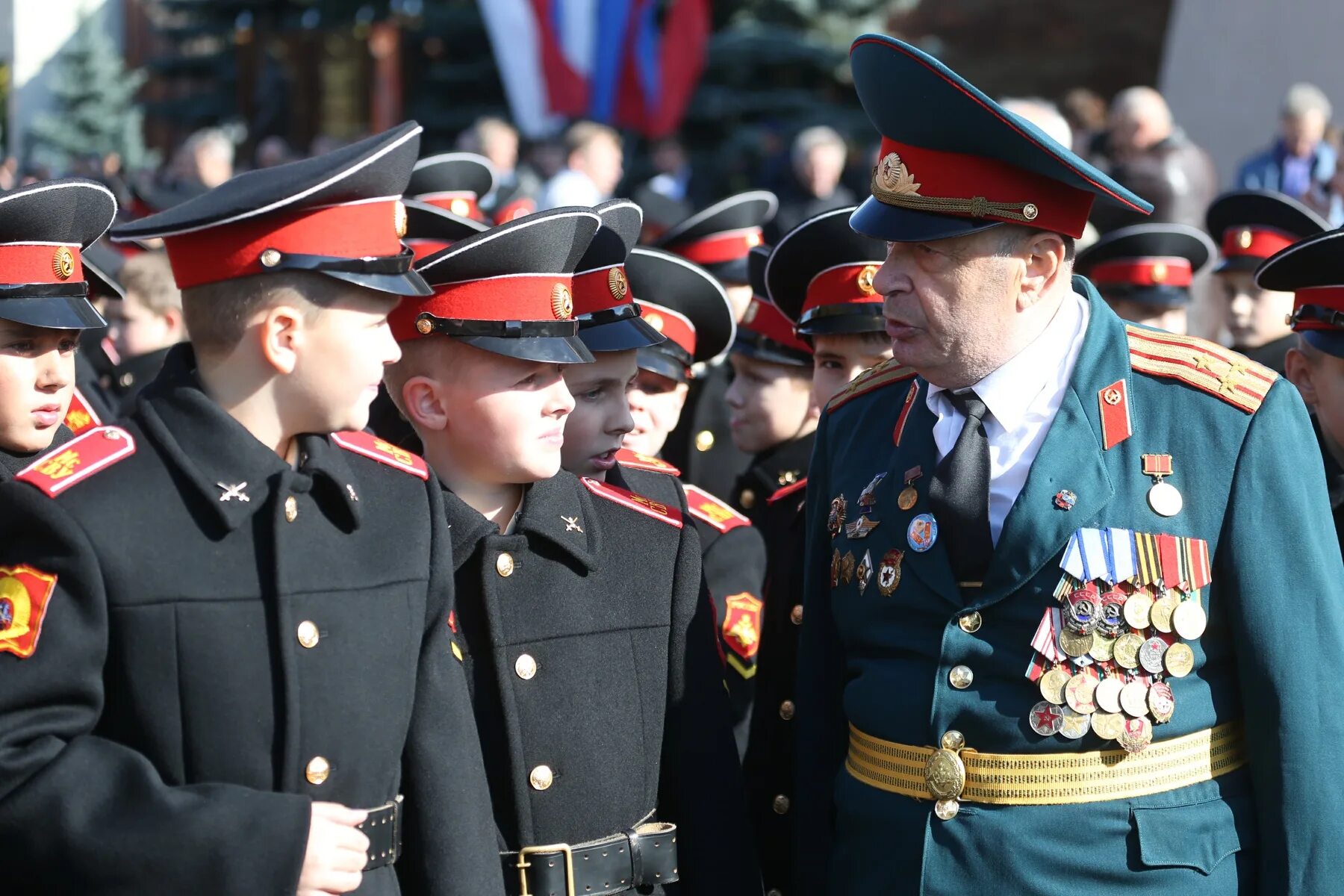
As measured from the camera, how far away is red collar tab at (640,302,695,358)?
16.2ft

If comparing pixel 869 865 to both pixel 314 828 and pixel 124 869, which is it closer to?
pixel 314 828

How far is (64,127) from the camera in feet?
92.4

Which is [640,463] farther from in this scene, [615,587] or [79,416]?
[79,416]

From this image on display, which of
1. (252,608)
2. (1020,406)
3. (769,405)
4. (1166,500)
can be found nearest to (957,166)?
(1020,406)

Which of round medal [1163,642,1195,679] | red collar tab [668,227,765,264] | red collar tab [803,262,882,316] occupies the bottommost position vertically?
round medal [1163,642,1195,679]

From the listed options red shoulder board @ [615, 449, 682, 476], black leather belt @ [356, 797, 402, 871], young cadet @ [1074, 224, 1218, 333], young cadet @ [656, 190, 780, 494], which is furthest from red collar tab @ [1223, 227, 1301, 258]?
black leather belt @ [356, 797, 402, 871]

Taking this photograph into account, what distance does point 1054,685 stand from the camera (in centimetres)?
306

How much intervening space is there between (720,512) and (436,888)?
67.1 inches

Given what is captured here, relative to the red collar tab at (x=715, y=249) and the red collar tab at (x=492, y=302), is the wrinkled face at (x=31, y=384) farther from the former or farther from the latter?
the red collar tab at (x=715, y=249)

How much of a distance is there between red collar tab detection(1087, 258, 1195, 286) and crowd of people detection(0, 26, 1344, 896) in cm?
345

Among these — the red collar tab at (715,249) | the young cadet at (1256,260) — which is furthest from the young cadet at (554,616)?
the young cadet at (1256,260)

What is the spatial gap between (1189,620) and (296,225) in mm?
1698

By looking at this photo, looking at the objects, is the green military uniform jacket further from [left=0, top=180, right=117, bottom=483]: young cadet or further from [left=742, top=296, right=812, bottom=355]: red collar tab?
[left=0, top=180, right=117, bottom=483]: young cadet

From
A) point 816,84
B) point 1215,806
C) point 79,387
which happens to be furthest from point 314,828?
point 816,84
